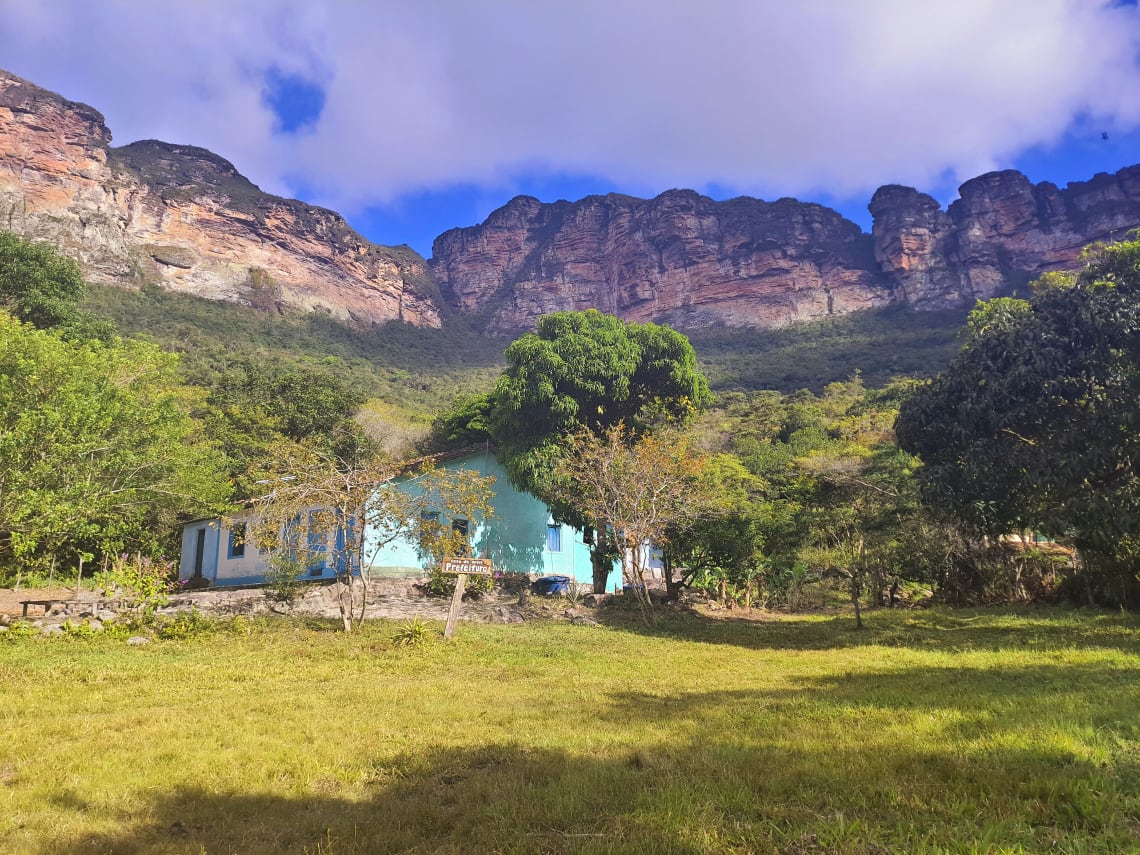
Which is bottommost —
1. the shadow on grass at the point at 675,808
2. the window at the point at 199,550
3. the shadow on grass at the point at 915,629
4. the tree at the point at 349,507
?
the shadow on grass at the point at 915,629

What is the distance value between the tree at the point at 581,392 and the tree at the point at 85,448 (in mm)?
9481

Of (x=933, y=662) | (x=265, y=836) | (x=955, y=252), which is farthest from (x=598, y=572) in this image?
(x=955, y=252)

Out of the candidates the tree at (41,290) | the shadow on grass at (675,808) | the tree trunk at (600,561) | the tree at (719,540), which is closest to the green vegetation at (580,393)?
the tree trunk at (600,561)

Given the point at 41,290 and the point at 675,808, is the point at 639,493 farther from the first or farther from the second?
the point at 41,290

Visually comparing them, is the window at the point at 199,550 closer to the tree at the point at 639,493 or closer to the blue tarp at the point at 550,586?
the blue tarp at the point at 550,586

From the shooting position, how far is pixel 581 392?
77.6 feet

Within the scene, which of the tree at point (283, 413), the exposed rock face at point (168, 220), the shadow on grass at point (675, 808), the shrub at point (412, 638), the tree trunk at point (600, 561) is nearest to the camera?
the shadow on grass at point (675, 808)

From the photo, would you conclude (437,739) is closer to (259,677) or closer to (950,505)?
(259,677)

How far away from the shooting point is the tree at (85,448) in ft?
41.4

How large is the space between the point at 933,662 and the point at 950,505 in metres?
4.35

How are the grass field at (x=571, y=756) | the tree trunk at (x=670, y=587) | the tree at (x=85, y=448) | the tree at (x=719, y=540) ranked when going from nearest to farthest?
the grass field at (x=571, y=756) < the tree at (x=85, y=448) < the tree at (x=719, y=540) < the tree trunk at (x=670, y=587)

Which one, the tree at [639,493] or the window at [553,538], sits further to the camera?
the window at [553,538]

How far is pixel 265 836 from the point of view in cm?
334

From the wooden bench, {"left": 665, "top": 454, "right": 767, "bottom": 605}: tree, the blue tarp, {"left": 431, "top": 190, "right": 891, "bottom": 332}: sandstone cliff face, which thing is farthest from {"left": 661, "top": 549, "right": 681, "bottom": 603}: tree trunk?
{"left": 431, "top": 190, "right": 891, "bottom": 332}: sandstone cliff face
